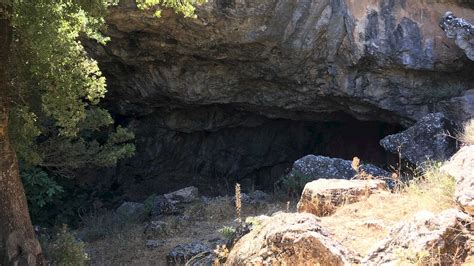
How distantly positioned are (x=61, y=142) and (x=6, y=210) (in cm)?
188

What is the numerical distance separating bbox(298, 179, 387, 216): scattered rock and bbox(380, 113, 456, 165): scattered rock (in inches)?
161

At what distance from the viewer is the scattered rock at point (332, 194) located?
221 inches

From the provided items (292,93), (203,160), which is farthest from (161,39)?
(203,160)

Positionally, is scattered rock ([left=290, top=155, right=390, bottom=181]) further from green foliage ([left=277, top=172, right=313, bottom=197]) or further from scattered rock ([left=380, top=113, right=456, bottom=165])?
scattered rock ([left=380, top=113, right=456, bottom=165])

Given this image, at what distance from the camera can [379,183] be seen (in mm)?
5879

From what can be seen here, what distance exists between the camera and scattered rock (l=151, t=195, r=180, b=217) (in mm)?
10570

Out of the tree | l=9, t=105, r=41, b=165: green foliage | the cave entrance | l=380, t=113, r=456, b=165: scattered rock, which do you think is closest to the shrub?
the tree

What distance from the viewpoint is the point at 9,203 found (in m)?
5.93

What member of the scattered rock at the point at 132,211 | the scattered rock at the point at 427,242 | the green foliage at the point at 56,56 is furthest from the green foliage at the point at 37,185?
the scattered rock at the point at 427,242

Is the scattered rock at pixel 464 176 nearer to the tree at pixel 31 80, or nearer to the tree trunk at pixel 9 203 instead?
the tree at pixel 31 80

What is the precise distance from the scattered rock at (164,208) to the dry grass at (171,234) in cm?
25

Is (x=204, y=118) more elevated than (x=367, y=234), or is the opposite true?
(x=204, y=118)

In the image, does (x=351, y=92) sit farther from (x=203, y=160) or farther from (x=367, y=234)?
(x=367, y=234)

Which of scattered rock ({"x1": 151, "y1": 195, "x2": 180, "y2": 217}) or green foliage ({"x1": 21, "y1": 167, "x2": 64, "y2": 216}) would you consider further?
scattered rock ({"x1": 151, "y1": 195, "x2": 180, "y2": 217})
